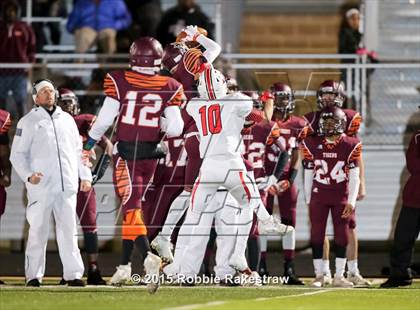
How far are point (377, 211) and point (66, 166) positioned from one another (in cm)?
556

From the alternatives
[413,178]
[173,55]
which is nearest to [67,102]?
[173,55]

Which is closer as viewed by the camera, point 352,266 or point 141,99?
point 141,99

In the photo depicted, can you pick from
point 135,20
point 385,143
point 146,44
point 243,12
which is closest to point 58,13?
point 135,20

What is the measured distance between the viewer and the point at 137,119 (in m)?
13.5

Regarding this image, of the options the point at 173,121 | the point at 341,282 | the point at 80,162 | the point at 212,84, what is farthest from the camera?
the point at 341,282

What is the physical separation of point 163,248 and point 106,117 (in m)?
1.35

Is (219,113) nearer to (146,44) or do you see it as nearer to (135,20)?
(146,44)

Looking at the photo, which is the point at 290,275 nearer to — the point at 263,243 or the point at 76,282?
the point at 263,243

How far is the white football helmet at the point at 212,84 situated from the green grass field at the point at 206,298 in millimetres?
1690

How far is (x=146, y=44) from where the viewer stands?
13531mm

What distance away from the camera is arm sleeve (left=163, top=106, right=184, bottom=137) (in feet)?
44.1

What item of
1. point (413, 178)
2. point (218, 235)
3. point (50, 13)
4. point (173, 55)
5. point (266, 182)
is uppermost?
point (50, 13)

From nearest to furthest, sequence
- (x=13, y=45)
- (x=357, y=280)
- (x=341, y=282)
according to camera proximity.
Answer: (x=341, y=282) < (x=357, y=280) < (x=13, y=45)

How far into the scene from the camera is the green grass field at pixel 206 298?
449 inches
